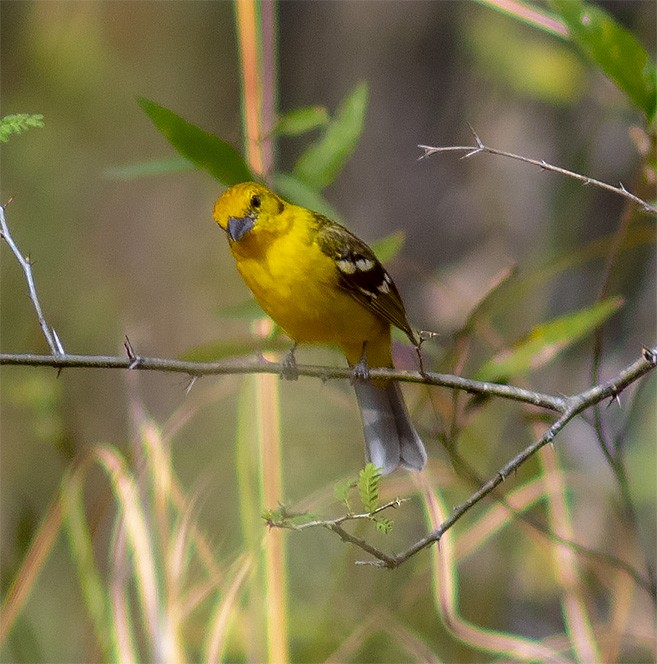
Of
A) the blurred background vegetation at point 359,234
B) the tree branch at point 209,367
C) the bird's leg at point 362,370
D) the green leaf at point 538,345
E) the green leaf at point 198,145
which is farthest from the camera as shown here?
the blurred background vegetation at point 359,234

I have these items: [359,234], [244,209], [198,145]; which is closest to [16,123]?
[198,145]

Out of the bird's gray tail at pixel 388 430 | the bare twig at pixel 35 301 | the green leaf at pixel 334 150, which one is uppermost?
the green leaf at pixel 334 150

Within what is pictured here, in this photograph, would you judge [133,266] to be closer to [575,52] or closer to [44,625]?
[44,625]

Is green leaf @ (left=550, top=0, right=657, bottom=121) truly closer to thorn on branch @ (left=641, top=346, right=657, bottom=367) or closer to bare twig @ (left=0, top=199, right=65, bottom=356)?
thorn on branch @ (left=641, top=346, right=657, bottom=367)

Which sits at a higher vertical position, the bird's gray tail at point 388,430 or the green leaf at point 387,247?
the green leaf at point 387,247

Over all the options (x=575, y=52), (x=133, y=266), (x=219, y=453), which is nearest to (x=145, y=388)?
(x=133, y=266)

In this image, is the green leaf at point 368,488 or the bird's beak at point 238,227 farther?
→ the bird's beak at point 238,227

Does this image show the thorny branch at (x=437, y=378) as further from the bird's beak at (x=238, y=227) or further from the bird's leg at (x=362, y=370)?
the bird's beak at (x=238, y=227)

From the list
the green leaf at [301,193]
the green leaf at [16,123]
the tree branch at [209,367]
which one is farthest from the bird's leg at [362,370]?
the green leaf at [16,123]

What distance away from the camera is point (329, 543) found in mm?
2633

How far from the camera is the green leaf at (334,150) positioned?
174 cm

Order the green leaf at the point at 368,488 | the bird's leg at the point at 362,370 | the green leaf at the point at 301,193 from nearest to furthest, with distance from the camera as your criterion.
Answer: the green leaf at the point at 368,488
the bird's leg at the point at 362,370
the green leaf at the point at 301,193

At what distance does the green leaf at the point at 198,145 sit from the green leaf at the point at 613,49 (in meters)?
0.65

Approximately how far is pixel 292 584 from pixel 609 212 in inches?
64.1
